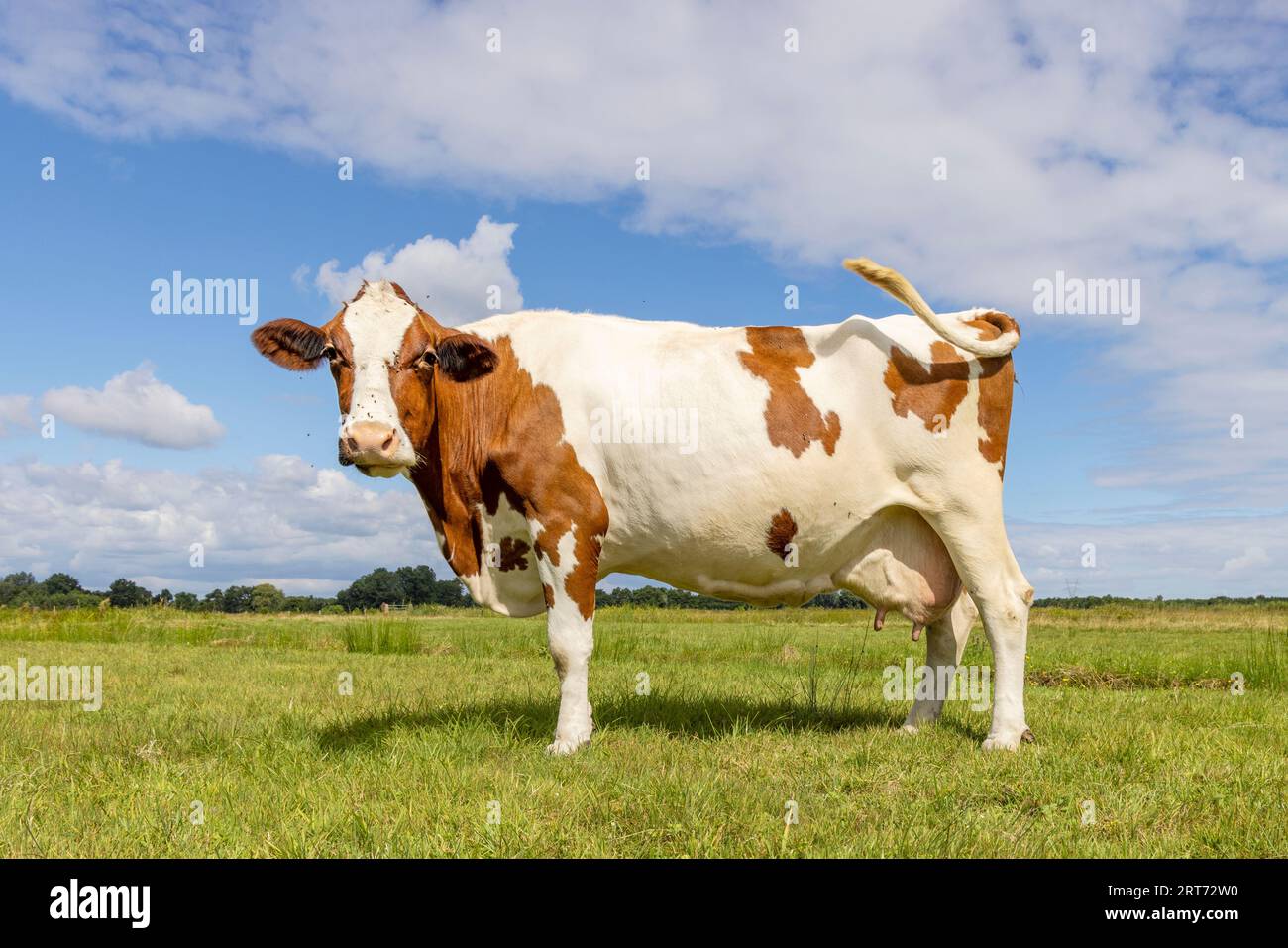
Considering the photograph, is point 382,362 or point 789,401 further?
point 789,401

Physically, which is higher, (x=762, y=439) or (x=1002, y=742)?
(x=762, y=439)

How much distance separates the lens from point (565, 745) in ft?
21.2

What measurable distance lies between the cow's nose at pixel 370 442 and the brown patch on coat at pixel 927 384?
3.76 metres

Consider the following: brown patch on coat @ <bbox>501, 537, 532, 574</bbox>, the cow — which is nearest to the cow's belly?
the cow

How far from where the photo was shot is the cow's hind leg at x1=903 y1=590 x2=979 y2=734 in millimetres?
7703

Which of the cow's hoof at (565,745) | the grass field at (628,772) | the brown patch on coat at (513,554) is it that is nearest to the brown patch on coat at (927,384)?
the grass field at (628,772)

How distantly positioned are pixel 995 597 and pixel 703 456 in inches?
101

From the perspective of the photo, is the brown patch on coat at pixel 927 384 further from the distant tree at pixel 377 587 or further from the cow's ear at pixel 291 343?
the distant tree at pixel 377 587

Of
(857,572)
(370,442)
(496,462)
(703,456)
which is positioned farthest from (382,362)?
(857,572)

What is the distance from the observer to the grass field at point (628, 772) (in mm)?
4512

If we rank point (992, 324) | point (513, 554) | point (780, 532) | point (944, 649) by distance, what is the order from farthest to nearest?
point (944, 649)
point (992, 324)
point (513, 554)
point (780, 532)

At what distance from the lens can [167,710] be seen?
29.8 ft

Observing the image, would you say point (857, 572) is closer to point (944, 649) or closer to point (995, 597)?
point (995, 597)
